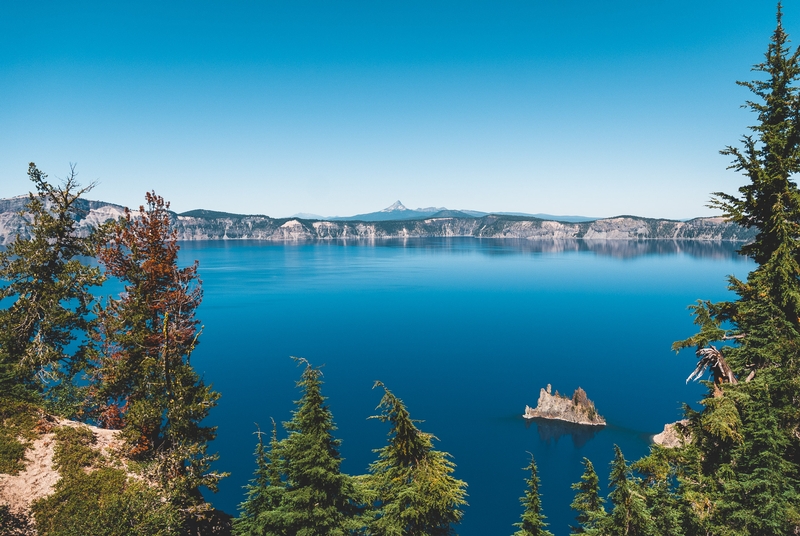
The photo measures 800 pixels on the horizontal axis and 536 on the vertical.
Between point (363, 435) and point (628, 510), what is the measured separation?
139 feet

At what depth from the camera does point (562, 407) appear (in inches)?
2357

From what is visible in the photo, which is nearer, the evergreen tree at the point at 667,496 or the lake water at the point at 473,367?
the evergreen tree at the point at 667,496

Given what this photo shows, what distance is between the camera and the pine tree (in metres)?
14.6

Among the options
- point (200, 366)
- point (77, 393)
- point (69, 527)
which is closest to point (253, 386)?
point (200, 366)

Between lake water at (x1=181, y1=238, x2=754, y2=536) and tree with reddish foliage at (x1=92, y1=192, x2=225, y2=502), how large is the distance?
25234mm

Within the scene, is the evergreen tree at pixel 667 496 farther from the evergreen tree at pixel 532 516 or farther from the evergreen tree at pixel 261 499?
the evergreen tree at pixel 261 499

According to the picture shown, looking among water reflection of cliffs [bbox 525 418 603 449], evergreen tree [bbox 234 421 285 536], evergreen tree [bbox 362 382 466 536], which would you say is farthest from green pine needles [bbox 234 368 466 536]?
water reflection of cliffs [bbox 525 418 603 449]

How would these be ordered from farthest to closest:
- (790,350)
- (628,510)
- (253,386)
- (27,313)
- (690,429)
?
(253,386)
(27,313)
(690,429)
(628,510)
(790,350)

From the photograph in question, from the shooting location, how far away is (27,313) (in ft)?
72.8

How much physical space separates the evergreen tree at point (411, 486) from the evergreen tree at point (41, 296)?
18542 mm

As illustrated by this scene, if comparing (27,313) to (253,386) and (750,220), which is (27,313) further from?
(253,386)

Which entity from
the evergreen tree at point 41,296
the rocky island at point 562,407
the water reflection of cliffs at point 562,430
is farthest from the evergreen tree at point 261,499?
the rocky island at point 562,407

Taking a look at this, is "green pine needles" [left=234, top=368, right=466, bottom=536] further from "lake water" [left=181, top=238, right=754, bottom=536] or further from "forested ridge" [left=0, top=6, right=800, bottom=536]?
"lake water" [left=181, top=238, right=754, bottom=536]

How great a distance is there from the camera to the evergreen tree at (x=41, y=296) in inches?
852
